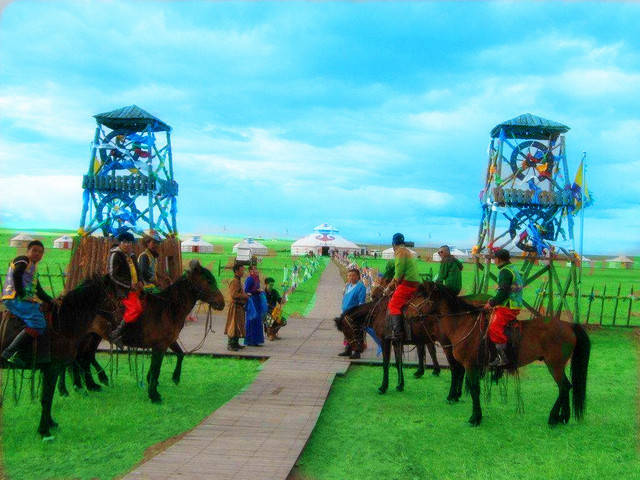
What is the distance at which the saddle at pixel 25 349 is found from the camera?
667 centimetres

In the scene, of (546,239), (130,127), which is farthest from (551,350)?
(130,127)

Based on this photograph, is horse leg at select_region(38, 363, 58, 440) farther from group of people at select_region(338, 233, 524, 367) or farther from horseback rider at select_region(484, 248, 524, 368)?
horseback rider at select_region(484, 248, 524, 368)

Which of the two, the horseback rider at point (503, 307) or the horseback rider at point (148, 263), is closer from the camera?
the horseback rider at point (503, 307)

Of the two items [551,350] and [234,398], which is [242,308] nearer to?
[234,398]

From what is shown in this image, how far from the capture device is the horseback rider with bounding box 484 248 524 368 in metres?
7.59

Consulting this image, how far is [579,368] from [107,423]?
6.08m

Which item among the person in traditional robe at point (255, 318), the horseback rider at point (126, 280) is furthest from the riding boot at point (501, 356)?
the person in traditional robe at point (255, 318)

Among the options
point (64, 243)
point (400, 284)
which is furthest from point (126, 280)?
point (64, 243)

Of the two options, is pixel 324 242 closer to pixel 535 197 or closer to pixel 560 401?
pixel 535 197

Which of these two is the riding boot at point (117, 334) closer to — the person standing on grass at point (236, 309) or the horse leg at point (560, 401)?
the person standing on grass at point (236, 309)

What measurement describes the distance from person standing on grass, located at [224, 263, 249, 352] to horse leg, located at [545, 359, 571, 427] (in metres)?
6.47

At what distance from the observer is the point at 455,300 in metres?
8.20

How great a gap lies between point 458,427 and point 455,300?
173 cm

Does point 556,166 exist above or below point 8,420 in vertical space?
above
